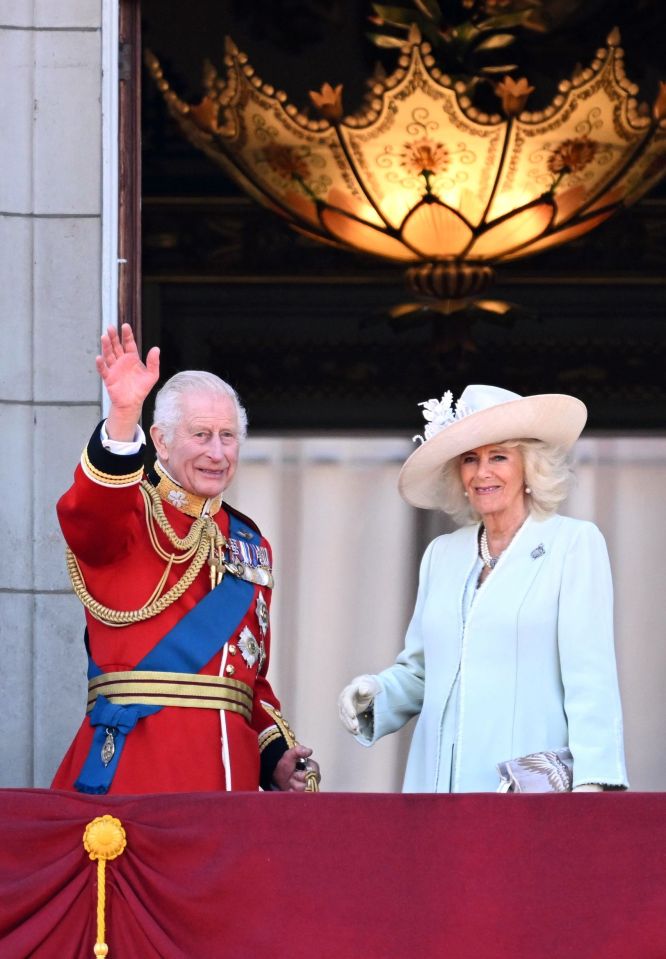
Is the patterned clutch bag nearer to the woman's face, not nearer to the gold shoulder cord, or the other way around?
the woman's face

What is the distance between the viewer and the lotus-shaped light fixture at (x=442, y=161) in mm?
7355

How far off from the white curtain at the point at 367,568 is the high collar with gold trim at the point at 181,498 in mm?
2732

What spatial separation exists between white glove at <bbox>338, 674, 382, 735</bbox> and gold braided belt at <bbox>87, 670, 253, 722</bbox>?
256 mm

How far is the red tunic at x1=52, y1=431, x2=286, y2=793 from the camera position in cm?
436

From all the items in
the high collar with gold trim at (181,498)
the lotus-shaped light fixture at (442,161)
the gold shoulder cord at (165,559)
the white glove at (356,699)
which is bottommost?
the white glove at (356,699)

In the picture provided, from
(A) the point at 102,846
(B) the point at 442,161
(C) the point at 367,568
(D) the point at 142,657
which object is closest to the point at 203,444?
(D) the point at 142,657

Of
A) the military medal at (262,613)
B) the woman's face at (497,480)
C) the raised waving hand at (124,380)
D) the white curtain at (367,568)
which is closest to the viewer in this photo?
the raised waving hand at (124,380)

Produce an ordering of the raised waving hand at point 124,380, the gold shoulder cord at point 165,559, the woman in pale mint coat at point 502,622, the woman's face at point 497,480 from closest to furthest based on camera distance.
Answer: the raised waving hand at point 124,380 → the woman in pale mint coat at point 502,622 → the gold shoulder cord at point 165,559 → the woman's face at point 497,480

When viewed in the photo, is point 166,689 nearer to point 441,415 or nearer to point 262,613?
point 262,613

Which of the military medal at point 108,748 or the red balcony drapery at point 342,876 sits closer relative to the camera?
the red balcony drapery at point 342,876

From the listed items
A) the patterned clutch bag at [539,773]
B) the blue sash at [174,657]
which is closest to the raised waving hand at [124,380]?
the blue sash at [174,657]

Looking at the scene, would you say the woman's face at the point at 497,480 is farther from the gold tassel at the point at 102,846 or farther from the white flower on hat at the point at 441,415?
the gold tassel at the point at 102,846

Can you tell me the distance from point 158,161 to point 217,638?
130 inches

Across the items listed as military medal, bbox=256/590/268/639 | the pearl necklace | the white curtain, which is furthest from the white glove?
the white curtain
